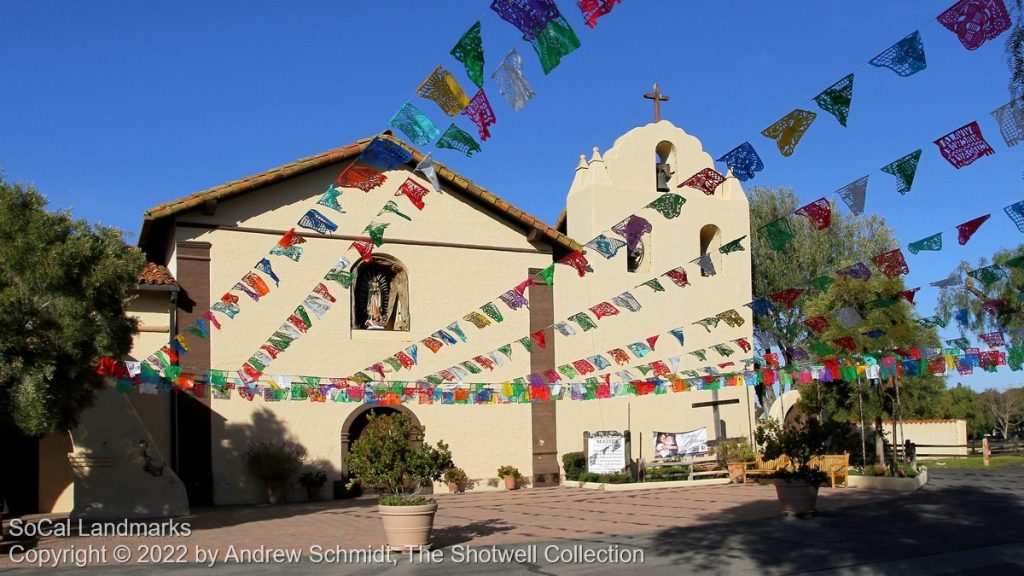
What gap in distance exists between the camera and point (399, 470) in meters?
13.7

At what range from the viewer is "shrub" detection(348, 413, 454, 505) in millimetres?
13703

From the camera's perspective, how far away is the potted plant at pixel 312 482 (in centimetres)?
2245

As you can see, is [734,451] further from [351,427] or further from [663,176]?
[351,427]

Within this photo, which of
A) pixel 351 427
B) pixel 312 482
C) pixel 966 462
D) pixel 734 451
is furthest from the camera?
pixel 966 462

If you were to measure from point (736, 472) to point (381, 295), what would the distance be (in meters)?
10.6

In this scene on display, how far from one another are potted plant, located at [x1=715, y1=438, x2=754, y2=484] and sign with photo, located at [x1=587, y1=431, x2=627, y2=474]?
9.97 feet

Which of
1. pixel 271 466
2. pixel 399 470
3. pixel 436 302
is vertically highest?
pixel 436 302

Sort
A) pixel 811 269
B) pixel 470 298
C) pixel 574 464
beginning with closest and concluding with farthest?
pixel 470 298 → pixel 574 464 → pixel 811 269

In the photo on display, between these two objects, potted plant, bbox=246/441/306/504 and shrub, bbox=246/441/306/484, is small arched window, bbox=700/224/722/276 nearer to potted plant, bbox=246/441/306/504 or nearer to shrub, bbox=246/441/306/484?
shrub, bbox=246/441/306/484

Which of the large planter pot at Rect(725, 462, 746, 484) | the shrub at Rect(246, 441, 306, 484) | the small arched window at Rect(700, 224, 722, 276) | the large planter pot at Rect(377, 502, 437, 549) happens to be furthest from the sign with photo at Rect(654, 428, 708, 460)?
the large planter pot at Rect(377, 502, 437, 549)

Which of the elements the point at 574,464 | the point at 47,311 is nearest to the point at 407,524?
the point at 47,311

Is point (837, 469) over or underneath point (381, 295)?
underneath

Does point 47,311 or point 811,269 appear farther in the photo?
point 811,269

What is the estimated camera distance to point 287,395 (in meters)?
21.4
